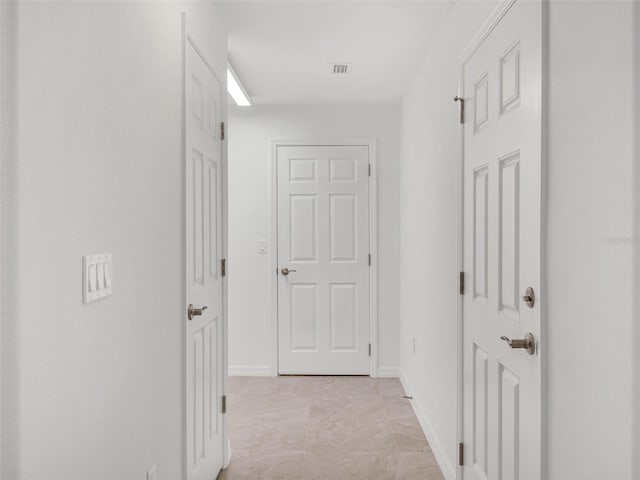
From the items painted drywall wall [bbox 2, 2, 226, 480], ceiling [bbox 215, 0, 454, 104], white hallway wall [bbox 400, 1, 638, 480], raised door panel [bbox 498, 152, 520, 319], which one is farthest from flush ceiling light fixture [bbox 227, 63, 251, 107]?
white hallway wall [bbox 400, 1, 638, 480]

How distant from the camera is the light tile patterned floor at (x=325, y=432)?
260cm

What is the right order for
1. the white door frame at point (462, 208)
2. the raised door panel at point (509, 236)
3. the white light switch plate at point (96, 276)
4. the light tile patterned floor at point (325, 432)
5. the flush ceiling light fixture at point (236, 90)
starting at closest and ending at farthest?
the white light switch plate at point (96, 276), the white door frame at point (462, 208), the raised door panel at point (509, 236), the light tile patterned floor at point (325, 432), the flush ceiling light fixture at point (236, 90)

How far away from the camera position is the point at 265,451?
2.82m

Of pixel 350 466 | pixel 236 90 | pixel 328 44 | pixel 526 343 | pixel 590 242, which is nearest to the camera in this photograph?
pixel 590 242

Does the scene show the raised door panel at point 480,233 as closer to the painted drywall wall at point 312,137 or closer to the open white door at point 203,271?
the open white door at point 203,271

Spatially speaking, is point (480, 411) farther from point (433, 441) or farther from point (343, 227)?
point (343, 227)

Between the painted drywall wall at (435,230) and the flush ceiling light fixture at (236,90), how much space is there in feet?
4.32

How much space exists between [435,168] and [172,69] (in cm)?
167

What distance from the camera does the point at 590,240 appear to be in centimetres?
114

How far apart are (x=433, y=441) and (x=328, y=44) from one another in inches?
97.7

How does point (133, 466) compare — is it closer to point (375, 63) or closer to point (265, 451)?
point (265, 451)


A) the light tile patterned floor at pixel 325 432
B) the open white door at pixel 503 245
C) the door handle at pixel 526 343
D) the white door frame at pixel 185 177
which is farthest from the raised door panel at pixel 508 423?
the white door frame at pixel 185 177

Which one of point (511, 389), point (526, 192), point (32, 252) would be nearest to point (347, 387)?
point (511, 389)

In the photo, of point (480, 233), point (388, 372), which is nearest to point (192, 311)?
point (480, 233)
